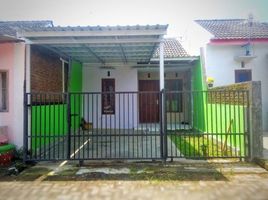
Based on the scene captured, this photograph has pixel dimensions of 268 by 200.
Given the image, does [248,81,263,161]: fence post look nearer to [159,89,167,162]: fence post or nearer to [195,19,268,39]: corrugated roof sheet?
[159,89,167,162]: fence post

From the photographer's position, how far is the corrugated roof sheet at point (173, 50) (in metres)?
12.5

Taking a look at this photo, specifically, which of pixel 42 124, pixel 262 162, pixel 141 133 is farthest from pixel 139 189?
pixel 42 124

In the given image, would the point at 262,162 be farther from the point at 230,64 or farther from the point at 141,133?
the point at 230,64

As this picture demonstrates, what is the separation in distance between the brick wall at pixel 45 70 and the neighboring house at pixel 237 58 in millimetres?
6408

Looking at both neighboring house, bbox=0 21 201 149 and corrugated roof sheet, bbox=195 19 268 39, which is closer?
neighboring house, bbox=0 21 201 149

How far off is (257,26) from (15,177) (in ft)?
45.0

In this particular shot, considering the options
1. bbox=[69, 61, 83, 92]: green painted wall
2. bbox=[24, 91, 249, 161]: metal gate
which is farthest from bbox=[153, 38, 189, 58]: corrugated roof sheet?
bbox=[69, 61, 83, 92]: green painted wall

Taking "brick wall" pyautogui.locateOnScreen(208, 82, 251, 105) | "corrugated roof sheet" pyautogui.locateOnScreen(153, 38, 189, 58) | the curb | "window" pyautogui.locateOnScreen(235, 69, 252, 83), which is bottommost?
the curb

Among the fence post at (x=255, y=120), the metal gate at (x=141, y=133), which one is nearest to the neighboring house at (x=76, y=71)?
the metal gate at (x=141, y=133)

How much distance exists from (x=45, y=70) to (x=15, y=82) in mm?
1485

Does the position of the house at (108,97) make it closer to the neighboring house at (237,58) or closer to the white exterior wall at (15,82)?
the white exterior wall at (15,82)

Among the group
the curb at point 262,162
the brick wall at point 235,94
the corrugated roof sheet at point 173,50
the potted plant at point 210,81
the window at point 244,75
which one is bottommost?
the curb at point 262,162

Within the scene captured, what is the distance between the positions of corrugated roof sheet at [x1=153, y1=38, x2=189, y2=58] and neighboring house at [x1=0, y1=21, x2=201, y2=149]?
0.05 metres

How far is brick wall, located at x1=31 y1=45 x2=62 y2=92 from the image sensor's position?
26.4 ft
